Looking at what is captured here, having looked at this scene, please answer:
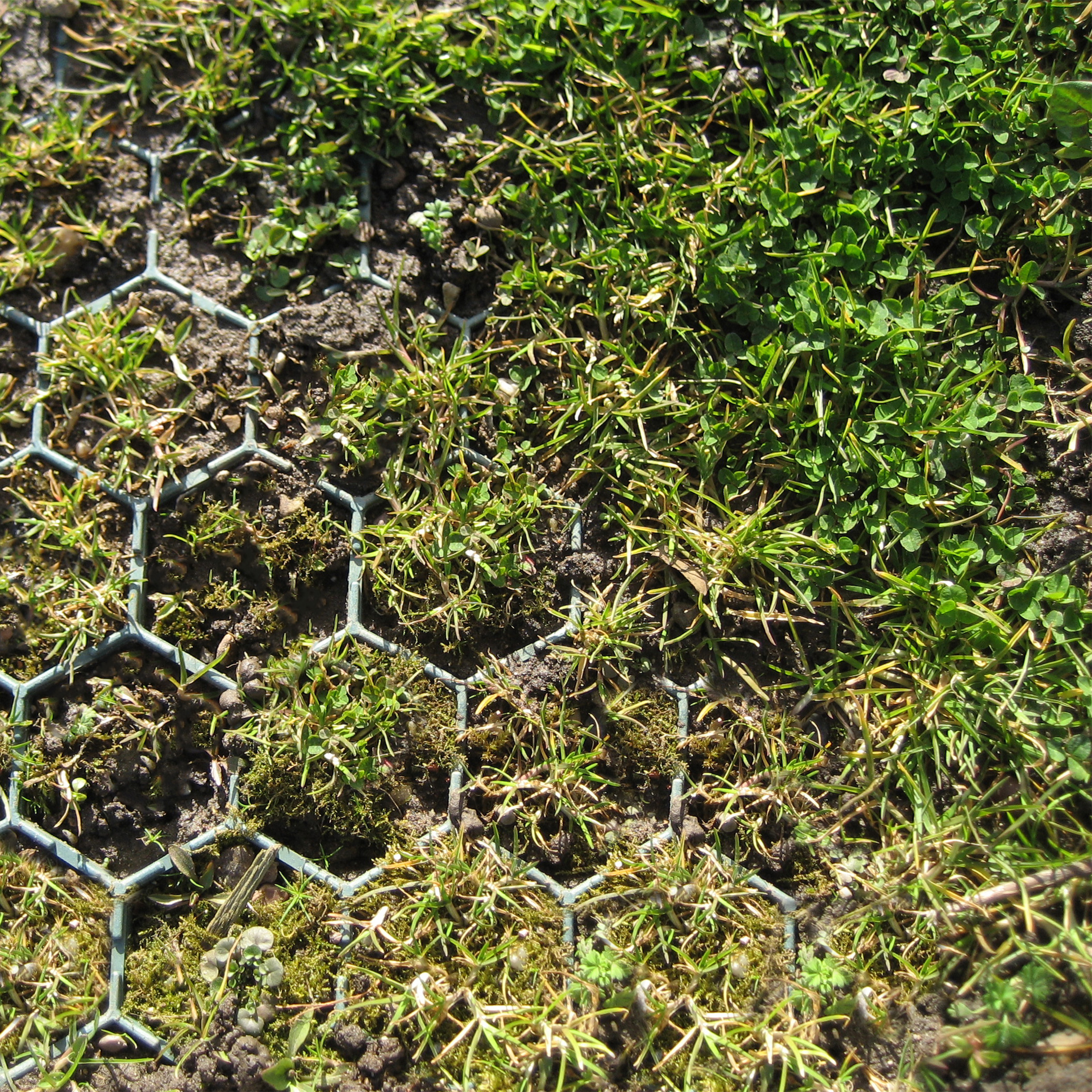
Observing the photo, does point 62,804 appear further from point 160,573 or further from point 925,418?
point 925,418

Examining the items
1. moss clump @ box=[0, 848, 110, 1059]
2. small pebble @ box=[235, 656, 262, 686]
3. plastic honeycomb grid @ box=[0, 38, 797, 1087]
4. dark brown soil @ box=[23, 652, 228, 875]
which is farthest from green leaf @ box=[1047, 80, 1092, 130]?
moss clump @ box=[0, 848, 110, 1059]

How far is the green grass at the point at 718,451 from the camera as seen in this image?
1.98 meters

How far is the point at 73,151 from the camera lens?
2473 mm

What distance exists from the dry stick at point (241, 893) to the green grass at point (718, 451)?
18cm

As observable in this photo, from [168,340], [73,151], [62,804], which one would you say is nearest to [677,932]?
[62,804]

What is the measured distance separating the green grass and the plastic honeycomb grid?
0.06m

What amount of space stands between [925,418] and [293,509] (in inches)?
61.7

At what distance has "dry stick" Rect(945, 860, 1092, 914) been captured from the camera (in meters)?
1.91

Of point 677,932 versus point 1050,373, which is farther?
point 1050,373

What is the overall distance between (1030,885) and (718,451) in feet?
3.89

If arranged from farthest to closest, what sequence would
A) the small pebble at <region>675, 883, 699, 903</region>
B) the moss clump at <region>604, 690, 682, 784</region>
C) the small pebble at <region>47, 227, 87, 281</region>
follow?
the small pebble at <region>47, 227, 87, 281</region>
the moss clump at <region>604, 690, 682, 784</region>
the small pebble at <region>675, 883, 699, 903</region>

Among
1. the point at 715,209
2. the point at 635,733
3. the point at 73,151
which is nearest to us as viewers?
the point at 635,733

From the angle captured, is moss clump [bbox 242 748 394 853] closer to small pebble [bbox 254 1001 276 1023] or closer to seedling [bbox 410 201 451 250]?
small pebble [bbox 254 1001 276 1023]

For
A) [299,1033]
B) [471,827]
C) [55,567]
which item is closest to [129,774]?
[55,567]
